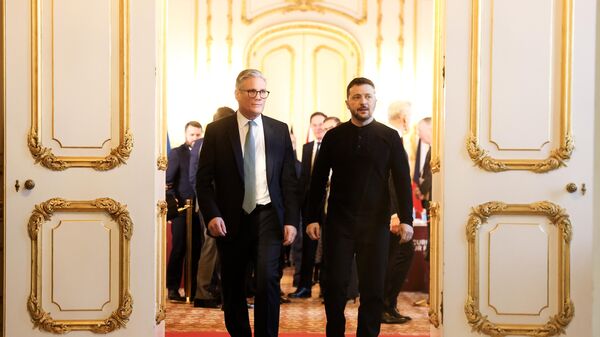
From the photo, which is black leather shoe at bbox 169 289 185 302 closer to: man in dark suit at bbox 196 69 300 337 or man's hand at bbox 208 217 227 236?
man in dark suit at bbox 196 69 300 337

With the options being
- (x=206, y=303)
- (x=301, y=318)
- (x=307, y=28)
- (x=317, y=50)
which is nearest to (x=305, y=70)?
(x=317, y=50)

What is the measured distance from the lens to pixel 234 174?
4434 millimetres

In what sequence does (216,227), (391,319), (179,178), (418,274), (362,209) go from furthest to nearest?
(418,274) < (179,178) < (391,319) < (362,209) < (216,227)

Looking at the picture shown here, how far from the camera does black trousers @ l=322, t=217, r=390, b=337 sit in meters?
4.38

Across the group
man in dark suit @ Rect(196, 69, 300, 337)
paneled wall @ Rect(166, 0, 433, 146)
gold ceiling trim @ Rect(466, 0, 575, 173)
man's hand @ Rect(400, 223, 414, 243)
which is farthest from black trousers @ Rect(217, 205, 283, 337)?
paneled wall @ Rect(166, 0, 433, 146)

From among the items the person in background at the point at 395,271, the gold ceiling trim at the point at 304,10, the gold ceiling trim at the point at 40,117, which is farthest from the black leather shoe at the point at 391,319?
the gold ceiling trim at the point at 304,10

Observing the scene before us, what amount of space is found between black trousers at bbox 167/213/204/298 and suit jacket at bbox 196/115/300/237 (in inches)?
98.6

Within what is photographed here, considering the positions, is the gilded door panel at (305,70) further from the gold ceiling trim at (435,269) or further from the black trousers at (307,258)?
the gold ceiling trim at (435,269)

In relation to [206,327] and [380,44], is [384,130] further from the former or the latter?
[380,44]

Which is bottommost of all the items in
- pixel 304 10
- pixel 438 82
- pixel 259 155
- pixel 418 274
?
pixel 418 274

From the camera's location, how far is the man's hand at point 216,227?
4.30 metres

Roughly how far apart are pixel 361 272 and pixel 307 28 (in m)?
6.17

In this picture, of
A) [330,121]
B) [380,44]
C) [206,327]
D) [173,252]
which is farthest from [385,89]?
[206,327]

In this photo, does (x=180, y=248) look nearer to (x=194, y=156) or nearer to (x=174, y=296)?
(x=174, y=296)
